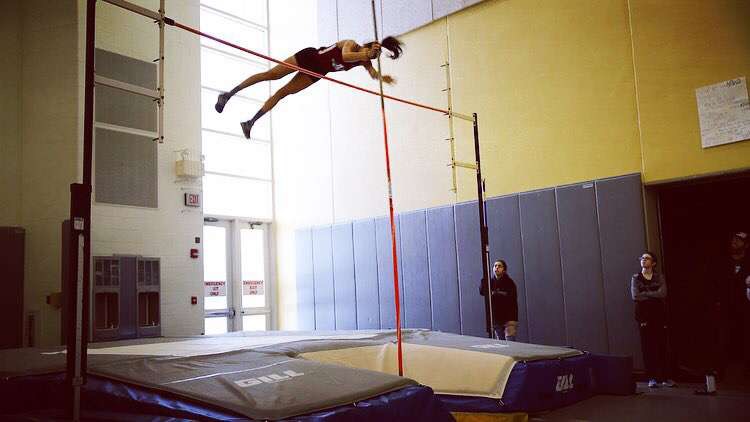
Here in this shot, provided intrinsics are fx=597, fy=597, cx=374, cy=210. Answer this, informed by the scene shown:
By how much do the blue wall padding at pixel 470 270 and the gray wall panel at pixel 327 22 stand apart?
402cm

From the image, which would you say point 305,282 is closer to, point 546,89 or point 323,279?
point 323,279

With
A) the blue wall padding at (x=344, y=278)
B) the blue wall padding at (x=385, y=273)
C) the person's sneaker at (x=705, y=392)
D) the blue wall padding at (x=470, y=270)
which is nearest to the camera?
the person's sneaker at (x=705, y=392)

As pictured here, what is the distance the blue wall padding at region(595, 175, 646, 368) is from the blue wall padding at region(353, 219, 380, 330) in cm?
346

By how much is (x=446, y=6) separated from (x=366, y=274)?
404 cm

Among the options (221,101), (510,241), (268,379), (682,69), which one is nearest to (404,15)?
(221,101)

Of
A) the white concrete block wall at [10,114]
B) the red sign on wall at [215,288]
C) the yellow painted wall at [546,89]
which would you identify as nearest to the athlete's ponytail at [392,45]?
the yellow painted wall at [546,89]

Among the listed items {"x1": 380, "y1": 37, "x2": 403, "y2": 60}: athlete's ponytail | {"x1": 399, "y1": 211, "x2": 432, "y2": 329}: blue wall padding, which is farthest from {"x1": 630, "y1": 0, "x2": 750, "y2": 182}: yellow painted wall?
{"x1": 380, "y1": 37, "x2": 403, "y2": 60}: athlete's ponytail

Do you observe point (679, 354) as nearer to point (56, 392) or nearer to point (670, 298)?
point (670, 298)

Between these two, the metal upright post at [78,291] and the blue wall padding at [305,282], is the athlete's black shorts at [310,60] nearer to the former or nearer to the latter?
the blue wall padding at [305,282]

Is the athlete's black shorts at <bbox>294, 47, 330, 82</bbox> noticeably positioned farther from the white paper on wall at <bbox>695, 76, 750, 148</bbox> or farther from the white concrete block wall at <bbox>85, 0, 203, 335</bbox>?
the white paper on wall at <bbox>695, 76, 750, 148</bbox>

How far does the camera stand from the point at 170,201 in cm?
810

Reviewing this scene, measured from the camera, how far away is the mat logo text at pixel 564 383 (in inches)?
163

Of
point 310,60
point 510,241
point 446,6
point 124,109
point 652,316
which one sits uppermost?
point 446,6

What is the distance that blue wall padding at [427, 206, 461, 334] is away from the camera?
794cm
